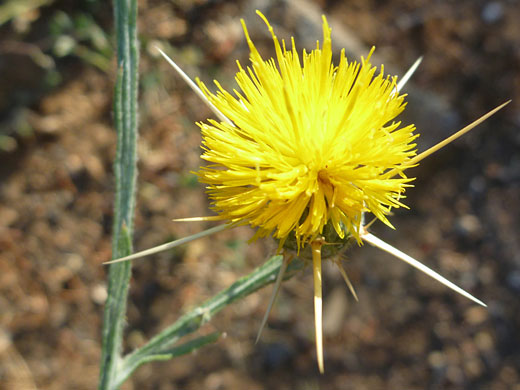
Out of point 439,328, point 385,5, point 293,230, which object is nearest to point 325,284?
point 439,328

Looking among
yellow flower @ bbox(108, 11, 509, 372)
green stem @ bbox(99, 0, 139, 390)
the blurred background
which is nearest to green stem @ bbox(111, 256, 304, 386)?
green stem @ bbox(99, 0, 139, 390)

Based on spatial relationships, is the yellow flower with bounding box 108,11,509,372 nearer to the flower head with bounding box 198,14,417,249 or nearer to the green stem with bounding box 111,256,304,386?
the flower head with bounding box 198,14,417,249

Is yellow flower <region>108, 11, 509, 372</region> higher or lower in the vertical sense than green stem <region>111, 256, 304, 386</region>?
higher

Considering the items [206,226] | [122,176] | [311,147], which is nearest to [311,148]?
[311,147]

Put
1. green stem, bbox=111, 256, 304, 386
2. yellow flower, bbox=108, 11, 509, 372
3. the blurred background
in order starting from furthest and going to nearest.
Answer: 1. the blurred background
2. green stem, bbox=111, 256, 304, 386
3. yellow flower, bbox=108, 11, 509, 372

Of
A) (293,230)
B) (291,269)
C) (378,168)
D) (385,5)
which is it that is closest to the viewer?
(378,168)

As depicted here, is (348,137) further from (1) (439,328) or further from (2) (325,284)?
(1) (439,328)
